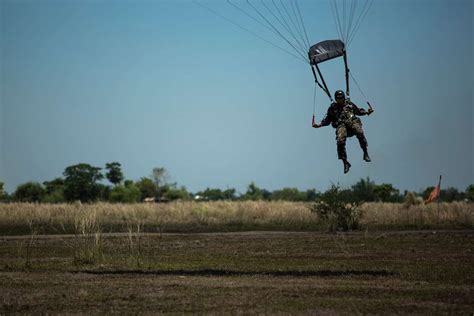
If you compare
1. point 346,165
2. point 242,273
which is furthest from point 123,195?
point 346,165

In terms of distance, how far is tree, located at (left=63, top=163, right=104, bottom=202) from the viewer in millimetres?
86144

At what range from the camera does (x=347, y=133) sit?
18406 millimetres

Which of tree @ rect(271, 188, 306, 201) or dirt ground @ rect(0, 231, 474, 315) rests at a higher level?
tree @ rect(271, 188, 306, 201)

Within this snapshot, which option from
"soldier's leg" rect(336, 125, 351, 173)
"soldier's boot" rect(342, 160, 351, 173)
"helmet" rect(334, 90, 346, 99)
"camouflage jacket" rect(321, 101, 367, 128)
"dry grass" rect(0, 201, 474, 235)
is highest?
"helmet" rect(334, 90, 346, 99)

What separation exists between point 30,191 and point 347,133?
7300 cm

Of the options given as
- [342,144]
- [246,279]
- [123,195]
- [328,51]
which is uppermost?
[328,51]

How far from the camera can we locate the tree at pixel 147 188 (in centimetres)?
10738

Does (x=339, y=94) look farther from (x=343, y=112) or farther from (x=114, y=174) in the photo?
(x=114, y=174)

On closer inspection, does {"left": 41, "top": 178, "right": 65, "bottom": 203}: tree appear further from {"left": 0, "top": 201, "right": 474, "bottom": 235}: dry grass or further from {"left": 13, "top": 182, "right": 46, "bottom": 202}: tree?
{"left": 0, "top": 201, "right": 474, "bottom": 235}: dry grass

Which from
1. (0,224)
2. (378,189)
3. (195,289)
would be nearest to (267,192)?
(378,189)

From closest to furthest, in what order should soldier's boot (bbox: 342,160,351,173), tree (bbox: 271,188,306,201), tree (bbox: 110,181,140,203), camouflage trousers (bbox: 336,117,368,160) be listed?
camouflage trousers (bbox: 336,117,368,160) → soldier's boot (bbox: 342,160,351,173) → tree (bbox: 110,181,140,203) → tree (bbox: 271,188,306,201)

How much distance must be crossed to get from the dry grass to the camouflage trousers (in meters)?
21.5

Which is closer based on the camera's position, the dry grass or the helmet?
the helmet

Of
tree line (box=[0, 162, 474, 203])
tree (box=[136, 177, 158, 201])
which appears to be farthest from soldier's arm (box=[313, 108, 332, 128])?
tree (box=[136, 177, 158, 201])
